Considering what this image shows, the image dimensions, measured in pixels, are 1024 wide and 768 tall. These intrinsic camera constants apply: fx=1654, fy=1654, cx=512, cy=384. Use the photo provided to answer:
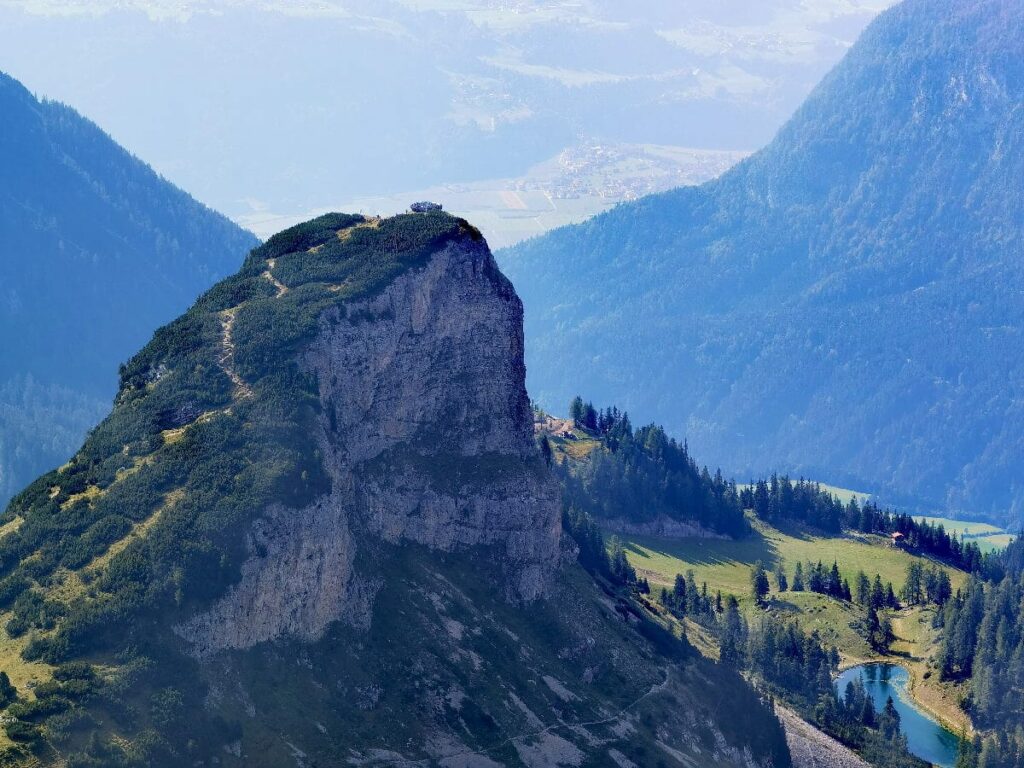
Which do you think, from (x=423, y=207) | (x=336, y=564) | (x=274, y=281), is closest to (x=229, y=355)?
(x=274, y=281)

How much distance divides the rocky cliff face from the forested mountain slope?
232mm

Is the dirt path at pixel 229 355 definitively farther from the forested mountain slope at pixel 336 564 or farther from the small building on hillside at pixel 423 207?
the small building on hillside at pixel 423 207

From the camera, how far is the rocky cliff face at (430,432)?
139500mm

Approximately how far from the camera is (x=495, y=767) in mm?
131750

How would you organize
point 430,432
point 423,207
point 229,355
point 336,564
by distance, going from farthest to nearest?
point 423,207
point 430,432
point 229,355
point 336,564

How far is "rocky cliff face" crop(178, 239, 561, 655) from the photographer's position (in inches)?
5492

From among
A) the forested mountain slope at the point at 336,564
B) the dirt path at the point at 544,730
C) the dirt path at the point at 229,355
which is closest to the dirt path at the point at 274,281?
the forested mountain slope at the point at 336,564

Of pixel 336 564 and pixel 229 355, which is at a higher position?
pixel 229 355

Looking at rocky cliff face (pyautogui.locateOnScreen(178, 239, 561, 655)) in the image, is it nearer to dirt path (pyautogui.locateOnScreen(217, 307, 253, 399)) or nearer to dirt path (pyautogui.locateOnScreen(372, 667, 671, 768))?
dirt path (pyautogui.locateOnScreen(217, 307, 253, 399))

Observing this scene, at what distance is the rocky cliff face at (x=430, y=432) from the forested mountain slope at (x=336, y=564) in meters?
0.23

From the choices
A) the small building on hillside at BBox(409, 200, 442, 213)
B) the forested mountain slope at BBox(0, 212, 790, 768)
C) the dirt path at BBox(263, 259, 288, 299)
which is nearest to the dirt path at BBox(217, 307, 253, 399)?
the forested mountain slope at BBox(0, 212, 790, 768)

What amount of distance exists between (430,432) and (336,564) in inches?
967

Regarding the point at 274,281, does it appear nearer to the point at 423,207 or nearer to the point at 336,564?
the point at 423,207

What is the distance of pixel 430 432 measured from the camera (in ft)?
505
